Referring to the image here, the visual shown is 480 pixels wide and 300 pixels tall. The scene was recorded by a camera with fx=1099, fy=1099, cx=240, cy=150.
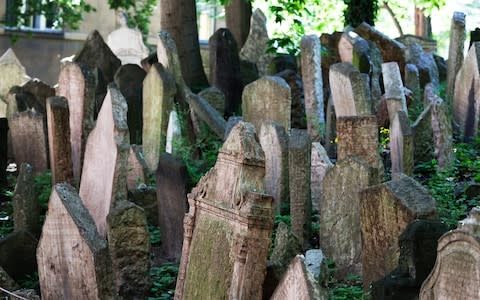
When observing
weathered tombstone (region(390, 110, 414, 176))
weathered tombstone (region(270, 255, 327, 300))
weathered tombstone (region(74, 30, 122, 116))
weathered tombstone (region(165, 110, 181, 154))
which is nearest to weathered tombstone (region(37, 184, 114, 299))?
weathered tombstone (region(270, 255, 327, 300))

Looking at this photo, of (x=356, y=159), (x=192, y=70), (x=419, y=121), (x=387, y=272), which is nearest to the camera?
(x=387, y=272)

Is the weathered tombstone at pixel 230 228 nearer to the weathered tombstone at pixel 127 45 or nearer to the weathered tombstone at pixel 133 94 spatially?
the weathered tombstone at pixel 133 94

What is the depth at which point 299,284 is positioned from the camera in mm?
6340

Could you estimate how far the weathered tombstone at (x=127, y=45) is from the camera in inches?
839

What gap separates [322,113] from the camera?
13.3 metres

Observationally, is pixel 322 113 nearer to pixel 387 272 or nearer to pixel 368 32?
pixel 368 32

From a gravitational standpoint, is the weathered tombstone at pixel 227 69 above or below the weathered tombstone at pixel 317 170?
above

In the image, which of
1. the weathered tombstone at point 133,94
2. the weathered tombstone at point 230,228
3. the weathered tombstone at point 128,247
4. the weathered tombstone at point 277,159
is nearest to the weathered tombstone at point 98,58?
the weathered tombstone at point 133,94

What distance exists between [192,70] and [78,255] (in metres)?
8.68

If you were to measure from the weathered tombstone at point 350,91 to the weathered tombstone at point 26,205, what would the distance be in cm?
353

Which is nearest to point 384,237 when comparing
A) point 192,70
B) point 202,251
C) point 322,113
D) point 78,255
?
point 202,251

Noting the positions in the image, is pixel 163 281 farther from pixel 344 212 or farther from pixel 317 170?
pixel 317 170

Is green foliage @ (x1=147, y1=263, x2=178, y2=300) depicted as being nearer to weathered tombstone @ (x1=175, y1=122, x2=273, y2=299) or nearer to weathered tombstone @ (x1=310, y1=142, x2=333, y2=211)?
weathered tombstone @ (x1=175, y1=122, x2=273, y2=299)

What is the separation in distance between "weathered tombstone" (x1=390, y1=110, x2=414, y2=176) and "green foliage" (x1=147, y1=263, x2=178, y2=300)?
8.52ft
